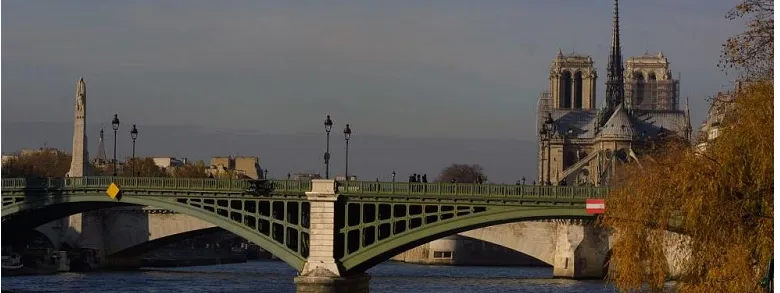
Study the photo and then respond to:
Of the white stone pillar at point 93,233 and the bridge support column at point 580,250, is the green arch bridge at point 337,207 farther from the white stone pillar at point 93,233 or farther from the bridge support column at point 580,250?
the white stone pillar at point 93,233

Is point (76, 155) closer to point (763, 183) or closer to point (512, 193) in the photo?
point (512, 193)

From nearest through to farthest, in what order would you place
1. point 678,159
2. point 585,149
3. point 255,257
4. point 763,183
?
point 763,183
point 678,159
point 255,257
point 585,149

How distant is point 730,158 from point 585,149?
15247 centimetres

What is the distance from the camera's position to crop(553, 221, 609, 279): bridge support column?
92000 mm

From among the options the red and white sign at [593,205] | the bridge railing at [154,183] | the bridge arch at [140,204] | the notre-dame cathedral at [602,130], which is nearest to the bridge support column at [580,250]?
the bridge arch at [140,204]

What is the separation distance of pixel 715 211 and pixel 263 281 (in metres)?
54.4

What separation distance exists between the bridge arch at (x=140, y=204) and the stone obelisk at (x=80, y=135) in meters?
21.5

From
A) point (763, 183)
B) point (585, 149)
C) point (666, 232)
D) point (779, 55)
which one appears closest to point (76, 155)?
point (666, 232)

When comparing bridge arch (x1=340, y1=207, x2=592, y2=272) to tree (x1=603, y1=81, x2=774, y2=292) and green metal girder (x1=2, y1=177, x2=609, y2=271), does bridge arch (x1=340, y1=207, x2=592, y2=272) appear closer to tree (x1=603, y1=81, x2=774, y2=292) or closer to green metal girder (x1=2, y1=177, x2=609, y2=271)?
green metal girder (x1=2, y1=177, x2=609, y2=271)

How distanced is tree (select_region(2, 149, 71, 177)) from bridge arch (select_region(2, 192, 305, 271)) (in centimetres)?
6425

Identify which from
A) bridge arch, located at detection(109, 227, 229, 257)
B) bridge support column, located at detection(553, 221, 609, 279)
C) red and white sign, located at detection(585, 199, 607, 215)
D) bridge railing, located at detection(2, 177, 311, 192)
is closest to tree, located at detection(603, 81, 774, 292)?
red and white sign, located at detection(585, 199, 607, 215)

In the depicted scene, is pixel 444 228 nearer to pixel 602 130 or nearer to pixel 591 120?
pixel 602 130

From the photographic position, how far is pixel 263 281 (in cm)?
8638

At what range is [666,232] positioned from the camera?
3822 cm
